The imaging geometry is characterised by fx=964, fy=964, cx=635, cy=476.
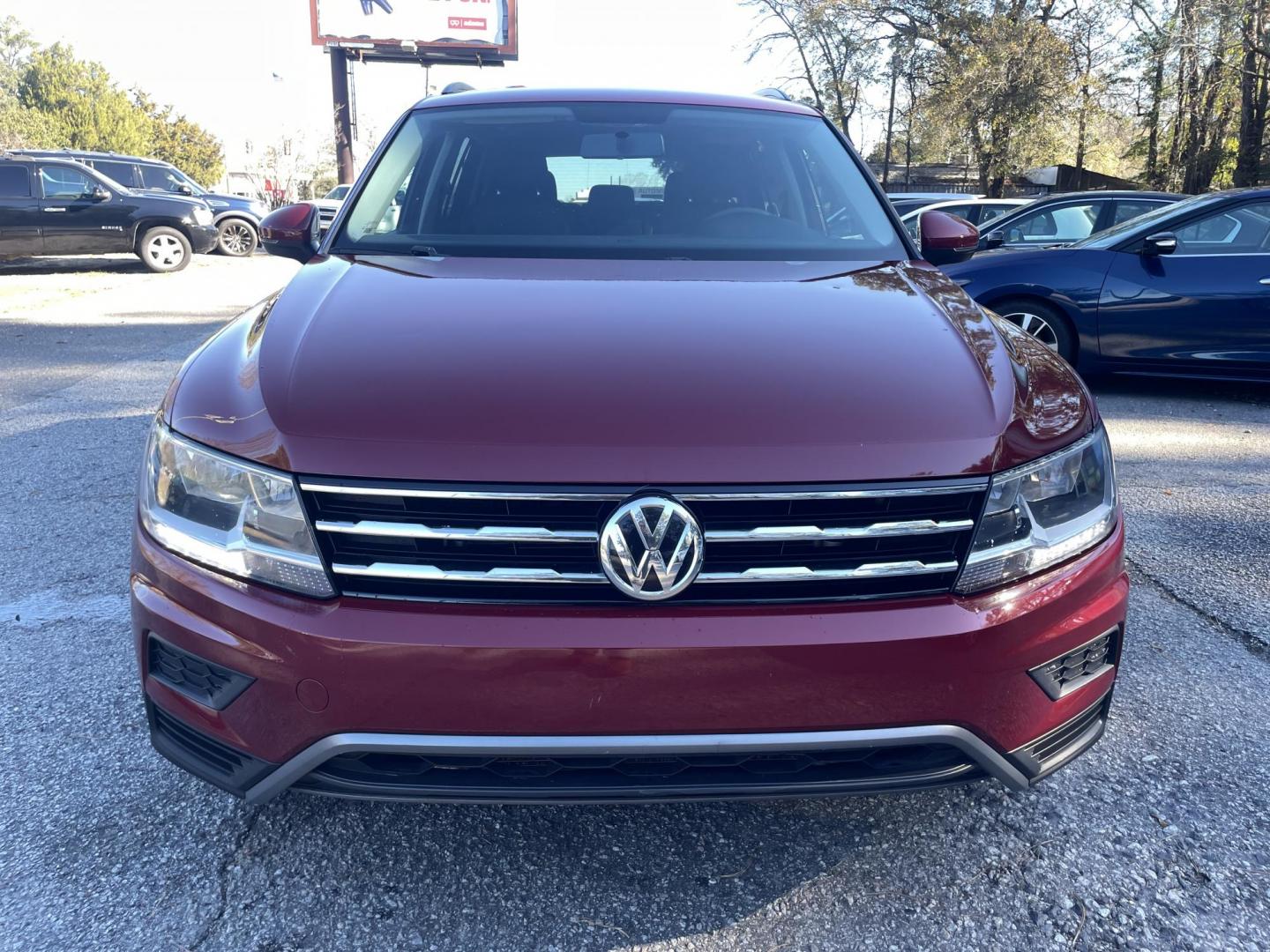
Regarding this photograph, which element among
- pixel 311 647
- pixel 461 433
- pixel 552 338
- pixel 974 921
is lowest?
pixel 974 921

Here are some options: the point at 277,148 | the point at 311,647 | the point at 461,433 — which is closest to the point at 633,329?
the point at 461,433

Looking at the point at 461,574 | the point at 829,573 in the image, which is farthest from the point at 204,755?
the point at 829,573

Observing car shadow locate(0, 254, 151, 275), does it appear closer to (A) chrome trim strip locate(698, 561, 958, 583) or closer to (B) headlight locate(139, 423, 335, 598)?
(B) headlight locate(139, 423, 335, 598)

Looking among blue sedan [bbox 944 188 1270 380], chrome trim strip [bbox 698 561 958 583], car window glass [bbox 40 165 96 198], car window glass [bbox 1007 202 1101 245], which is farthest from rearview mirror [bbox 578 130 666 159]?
car window glass [bbox 40 165 96 198]

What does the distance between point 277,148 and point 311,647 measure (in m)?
76.7

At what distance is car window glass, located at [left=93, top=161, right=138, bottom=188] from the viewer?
1592 centimetres

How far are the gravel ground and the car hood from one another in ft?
2.91

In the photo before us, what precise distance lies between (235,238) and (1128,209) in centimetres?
1549

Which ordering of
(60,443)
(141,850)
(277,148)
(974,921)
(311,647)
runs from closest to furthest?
1. (311,647)
2. (974,921)
3. (141,850)
4. (60,443)
5. (277,148)

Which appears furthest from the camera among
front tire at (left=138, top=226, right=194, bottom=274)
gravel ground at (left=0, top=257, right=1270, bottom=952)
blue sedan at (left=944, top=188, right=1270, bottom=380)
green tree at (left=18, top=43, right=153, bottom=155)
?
green tree at (left=18, top=43, right=153, bottom=155)

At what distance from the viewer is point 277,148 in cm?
6994

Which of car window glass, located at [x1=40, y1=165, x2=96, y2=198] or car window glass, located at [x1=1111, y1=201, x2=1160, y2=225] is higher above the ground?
car window glass, located at [x1=40, y1=165, x2=96, y2=198]

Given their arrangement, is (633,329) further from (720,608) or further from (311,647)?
(311,647)

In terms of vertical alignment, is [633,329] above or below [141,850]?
above
